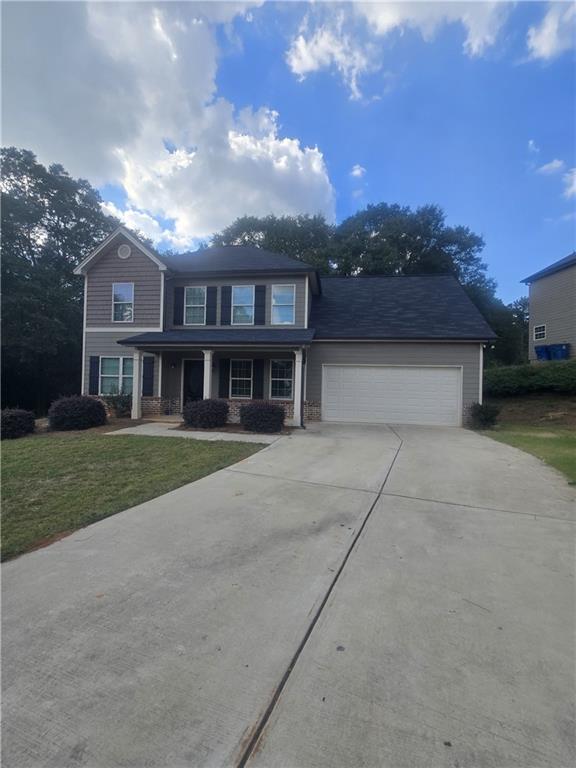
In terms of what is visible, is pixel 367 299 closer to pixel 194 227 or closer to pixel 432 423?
pixel 432 423

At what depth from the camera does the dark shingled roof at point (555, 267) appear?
18.8 metres

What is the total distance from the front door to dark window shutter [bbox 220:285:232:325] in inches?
75.7

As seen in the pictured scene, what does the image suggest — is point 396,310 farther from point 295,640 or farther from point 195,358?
point 295,640

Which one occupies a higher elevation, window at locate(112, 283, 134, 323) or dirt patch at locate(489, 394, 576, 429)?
window at locate(112, 283, 134, 323)

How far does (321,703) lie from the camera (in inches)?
70.6

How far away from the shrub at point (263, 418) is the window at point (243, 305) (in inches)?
181

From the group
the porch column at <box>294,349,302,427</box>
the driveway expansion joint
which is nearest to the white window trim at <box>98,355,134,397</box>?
the porch column at <box>294,349,302,427</box>

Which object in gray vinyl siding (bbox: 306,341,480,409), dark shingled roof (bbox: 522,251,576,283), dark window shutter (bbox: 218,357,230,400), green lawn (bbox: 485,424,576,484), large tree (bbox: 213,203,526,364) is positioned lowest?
green lawn (bbox: 485,424,576,484)

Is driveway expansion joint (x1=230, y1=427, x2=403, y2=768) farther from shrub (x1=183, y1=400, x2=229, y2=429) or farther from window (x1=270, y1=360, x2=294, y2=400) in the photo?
window (x1=270, y1=360, x2=294, y2=400)

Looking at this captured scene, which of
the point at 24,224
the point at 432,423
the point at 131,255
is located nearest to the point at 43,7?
the point at 131,255

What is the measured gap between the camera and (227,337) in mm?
12844

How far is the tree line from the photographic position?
Result: 2002 cm

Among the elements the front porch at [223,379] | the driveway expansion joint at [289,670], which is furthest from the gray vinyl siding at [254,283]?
the driveway expansion joint at [289,670]

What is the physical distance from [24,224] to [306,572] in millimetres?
27097
